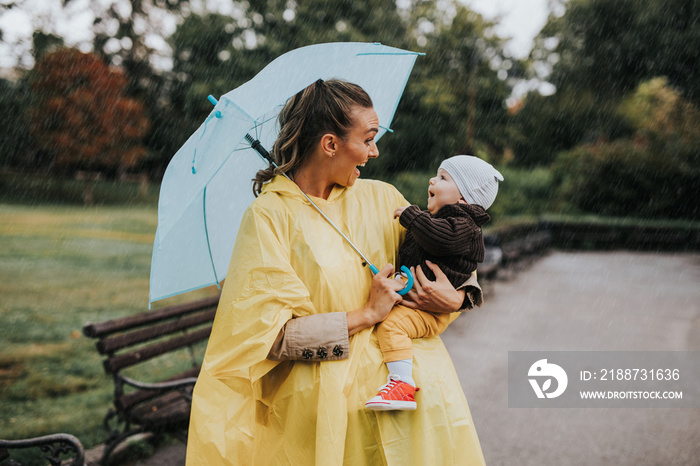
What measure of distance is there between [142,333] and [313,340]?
8.53 feet

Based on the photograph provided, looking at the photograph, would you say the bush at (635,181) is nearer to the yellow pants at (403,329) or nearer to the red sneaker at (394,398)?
the yellow pants at (403,329)

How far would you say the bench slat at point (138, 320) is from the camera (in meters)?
3.70

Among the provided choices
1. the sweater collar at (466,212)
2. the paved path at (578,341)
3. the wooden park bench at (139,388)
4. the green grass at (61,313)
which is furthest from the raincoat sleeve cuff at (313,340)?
the green grass at (61,313)

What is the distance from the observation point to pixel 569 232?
17.0 metres

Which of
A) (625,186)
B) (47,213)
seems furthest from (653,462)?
(47,213)

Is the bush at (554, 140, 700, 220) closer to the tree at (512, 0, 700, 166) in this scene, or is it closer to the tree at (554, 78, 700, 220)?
the tree at (554, 78, 700, 220)

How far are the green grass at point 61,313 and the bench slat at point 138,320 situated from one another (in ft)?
3.86

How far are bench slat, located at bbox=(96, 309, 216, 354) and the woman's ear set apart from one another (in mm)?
2514

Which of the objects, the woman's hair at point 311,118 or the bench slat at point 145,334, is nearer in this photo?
the woman's hair at point 311,118

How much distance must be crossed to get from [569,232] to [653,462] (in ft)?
45.0

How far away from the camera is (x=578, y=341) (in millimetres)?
6855

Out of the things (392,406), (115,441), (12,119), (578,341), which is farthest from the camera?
(12,119)

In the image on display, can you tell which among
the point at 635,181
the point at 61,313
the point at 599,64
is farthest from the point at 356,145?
the point at 599,64

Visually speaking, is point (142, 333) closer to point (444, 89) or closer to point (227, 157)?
point (227, 157)
